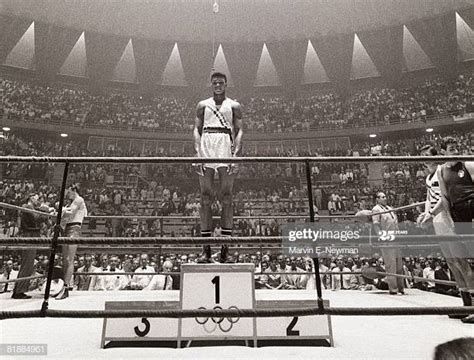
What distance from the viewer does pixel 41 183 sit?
15.3 metres

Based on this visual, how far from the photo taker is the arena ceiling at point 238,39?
739 inches

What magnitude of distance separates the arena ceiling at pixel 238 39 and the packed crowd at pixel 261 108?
4.14ft

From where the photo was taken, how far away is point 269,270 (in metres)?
7.75

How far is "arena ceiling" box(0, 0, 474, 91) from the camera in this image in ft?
61.6

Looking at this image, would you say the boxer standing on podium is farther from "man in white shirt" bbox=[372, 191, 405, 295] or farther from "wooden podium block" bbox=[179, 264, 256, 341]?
"man in white shirt" bbox=[372, 191, 405, 295]

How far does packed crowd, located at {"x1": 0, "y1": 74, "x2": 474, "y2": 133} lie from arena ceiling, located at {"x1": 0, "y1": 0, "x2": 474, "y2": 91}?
1.26 meters

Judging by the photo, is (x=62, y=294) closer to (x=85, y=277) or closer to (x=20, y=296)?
(x=20, y=296)

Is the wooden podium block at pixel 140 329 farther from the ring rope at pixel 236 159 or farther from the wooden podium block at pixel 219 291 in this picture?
the ring rope at pixel 236 159

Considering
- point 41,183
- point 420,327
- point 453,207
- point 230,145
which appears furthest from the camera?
point 41,183

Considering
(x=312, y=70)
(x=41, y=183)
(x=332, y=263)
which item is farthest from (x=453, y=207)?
(x=312, y=70)

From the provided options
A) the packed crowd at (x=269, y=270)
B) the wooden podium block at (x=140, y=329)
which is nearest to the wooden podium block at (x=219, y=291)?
the wooden podium block at (x=140, y=329)

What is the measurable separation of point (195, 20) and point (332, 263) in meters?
16.7

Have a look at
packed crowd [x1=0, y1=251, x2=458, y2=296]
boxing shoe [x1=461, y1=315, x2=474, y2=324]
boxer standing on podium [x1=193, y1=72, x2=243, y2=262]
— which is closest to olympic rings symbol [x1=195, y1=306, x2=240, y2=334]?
boxer standing on podium [x1=193, y1=72, x2=243, y2=262]

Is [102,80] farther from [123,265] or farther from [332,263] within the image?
[332,263]
